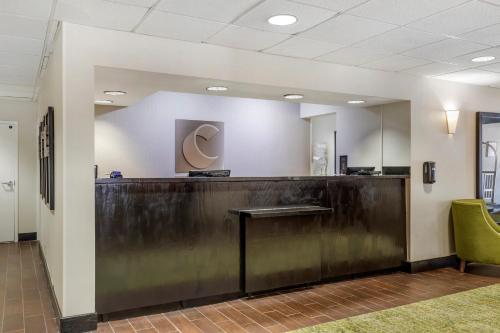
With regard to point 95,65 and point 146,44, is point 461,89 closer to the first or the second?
point 146,44

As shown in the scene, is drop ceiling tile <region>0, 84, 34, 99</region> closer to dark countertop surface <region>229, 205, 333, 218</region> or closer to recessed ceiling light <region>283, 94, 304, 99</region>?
→ recessed ceiling light <region>283, 94, 304, 99</region>

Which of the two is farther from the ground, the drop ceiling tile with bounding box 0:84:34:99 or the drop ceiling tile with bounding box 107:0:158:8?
the drop ceiling tile with bounding box 0:84:34:99

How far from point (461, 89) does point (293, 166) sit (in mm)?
3135

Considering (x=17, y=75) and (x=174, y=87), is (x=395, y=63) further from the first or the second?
(x=17, y=75)

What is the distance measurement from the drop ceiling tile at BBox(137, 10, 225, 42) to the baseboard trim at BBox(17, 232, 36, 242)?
5.40 m

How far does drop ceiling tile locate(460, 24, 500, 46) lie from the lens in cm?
345


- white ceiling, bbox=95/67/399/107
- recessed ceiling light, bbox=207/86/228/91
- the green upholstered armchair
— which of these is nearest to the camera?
white ceiling, bbox=95/67/399/107

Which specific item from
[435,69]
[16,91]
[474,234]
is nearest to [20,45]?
[16,91]

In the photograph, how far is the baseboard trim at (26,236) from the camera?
284 inches

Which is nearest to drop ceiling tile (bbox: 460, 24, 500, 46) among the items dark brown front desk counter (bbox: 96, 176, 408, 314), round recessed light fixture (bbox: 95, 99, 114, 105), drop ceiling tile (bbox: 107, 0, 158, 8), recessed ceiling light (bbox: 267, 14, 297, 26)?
recessed ceiling light (bbox: 267, 14, 297, 26)

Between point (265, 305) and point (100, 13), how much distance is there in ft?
9.59

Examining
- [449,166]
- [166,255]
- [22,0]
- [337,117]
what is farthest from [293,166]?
[22,0]

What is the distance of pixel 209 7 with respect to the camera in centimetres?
296

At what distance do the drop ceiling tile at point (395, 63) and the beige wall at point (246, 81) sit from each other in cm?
14
